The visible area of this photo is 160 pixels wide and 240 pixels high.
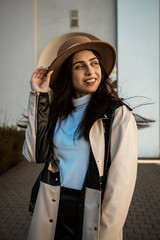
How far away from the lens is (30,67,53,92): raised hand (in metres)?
1.81

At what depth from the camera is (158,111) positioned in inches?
292

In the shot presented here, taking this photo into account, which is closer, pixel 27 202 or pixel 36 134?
pixel 36 134

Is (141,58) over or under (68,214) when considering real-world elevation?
over

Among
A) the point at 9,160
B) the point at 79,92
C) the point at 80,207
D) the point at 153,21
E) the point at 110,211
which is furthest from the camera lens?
the point at 153,21

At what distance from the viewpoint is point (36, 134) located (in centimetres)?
172

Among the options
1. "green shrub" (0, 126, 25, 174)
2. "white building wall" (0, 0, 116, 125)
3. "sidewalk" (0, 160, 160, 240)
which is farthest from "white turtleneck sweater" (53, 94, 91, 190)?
"white building wall" (0, 0, 116, 125)

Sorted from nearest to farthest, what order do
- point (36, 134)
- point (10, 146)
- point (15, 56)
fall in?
1. point (36, 134)
2. point (10, 146)
3. point (15, 56)

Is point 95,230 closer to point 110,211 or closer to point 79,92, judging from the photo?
point 110,211

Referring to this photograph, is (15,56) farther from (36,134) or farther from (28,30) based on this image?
(36,134)

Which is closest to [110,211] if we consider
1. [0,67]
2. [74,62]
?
[74,62]

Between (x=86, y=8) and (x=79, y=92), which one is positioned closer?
(x=79, y=92)

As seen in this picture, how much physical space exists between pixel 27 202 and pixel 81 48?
3500 mm

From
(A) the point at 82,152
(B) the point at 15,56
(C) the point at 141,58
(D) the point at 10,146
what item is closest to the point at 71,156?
(A) the point at 82,152

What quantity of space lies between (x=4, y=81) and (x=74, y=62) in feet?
22.7
